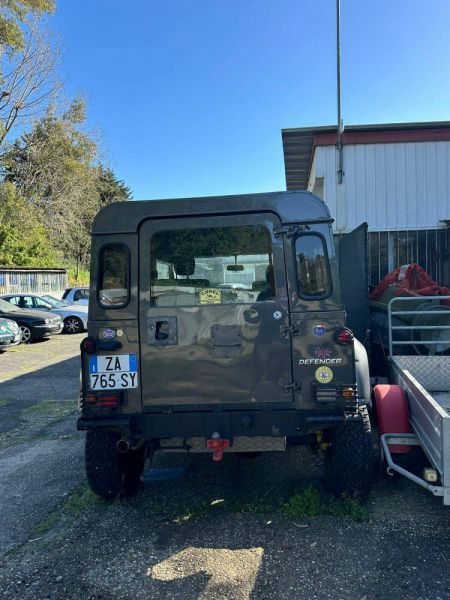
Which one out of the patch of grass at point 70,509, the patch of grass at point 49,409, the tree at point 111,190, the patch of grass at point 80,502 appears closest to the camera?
the patch of grass at point 70,509

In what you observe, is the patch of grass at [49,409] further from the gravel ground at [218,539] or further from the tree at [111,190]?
the tree at [111,190]

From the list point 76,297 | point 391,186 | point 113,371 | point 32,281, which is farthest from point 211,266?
point 32,281

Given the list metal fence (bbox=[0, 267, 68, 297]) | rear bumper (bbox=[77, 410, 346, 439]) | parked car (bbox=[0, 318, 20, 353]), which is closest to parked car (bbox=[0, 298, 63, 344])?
parked car (bbox=[0, 318, 20, 353])

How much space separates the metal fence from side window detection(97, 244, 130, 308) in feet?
73.0

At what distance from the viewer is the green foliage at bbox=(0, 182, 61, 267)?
78.6ft

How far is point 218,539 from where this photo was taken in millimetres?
3252

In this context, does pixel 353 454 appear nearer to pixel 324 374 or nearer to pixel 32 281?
pixel 324 374

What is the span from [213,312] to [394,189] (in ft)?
21.2

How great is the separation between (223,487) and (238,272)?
1963 mm

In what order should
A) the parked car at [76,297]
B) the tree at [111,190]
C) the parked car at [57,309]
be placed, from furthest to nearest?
the tree at [111,190] → the parked car at [76,297] → the parked car at [57,309]

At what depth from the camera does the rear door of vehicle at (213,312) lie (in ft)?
10.9

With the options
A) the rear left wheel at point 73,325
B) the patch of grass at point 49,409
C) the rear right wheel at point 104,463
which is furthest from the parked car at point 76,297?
the rear right wheel at point 104,463

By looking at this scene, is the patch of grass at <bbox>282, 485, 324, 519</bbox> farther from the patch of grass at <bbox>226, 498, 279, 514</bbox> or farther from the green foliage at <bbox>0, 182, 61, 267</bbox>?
the green foliage at <bbox>0, 182, 61, 267</bbox>

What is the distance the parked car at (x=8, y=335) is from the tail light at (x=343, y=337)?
11388 millimetres
